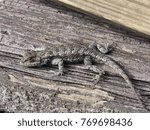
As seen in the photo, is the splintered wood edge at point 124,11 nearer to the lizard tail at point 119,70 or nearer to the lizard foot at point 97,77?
A: the lizard tail at point 119,70

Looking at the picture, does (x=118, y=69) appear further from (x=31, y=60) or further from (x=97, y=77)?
(x=31, y=60)

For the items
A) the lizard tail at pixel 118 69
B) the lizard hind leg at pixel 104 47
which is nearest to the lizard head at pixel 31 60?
the lizard hind leg at pixel 104 47

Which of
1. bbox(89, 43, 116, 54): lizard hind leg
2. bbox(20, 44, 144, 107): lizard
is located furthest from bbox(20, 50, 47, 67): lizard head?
bbox(89, 43, 116, 54): lizard hind leg

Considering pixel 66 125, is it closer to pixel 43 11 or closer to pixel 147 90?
pixel 147 90

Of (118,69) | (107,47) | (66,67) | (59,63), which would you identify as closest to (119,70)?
(118,69)

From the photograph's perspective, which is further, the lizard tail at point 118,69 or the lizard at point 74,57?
the lizard at point 74,57

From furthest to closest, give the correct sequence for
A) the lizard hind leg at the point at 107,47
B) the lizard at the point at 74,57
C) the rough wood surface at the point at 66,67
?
the lizard hind leg at the point at 107,47 < the lizard at the point at 74,57 < the rough wood surface at the point at 66,67

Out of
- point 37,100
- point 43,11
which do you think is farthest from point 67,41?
point 37,100
